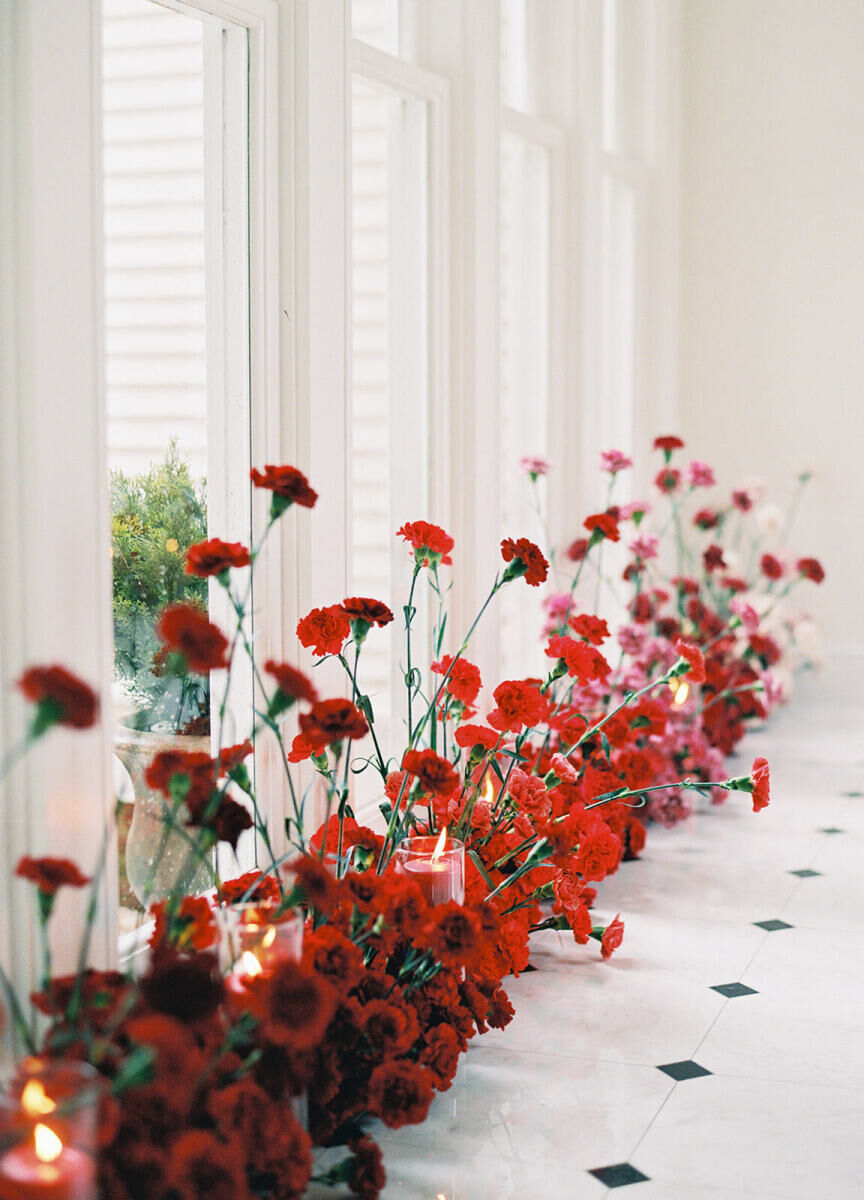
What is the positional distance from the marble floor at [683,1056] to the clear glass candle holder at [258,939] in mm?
427

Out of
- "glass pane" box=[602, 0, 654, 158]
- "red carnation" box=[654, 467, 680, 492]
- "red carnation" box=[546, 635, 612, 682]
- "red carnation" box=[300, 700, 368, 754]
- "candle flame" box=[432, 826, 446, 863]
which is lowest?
"candle flame" box=[432, 826, 446, 863]

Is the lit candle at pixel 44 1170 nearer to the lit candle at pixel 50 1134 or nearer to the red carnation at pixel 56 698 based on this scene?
the lit candle at pixel 50 1134

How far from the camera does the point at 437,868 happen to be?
262 centimetres

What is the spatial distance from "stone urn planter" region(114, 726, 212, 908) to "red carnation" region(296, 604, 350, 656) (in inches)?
15.0

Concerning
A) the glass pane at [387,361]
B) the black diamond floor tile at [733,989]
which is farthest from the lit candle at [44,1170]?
the glass pane at [387,361]

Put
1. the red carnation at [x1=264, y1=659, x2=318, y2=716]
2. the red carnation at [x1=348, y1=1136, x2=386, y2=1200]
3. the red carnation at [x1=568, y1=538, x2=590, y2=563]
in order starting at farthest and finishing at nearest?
the red carnation at [x1=568, y1=538, x2=590, y2=563] < the red carnation at [x1=348, y1=1136, x2=386, y2=1200] < the red carnation at [x1=264, y1=659, x2=318, y2=716]

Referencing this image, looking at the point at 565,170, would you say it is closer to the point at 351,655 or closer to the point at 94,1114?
the point at 351,655

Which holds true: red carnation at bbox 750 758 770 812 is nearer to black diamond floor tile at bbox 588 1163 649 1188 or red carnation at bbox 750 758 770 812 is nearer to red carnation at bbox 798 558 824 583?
black diamond floor tile at bbox 588 1163 649 1188

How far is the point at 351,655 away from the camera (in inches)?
137

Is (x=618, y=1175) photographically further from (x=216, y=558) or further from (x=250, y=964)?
(x=216, y=558)

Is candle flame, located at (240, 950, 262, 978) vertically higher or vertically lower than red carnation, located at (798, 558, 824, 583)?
lower

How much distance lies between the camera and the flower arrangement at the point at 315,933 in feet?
5.27

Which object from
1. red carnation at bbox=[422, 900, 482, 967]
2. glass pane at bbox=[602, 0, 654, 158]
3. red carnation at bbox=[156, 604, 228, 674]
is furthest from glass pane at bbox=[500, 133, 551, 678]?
red carnation at bbox=[156, 604, 228, 674]

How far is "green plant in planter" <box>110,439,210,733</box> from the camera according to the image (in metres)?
2.61
